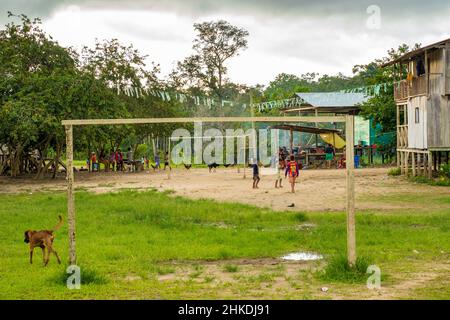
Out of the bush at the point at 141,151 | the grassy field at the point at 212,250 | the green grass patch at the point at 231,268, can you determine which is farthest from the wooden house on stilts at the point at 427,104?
the bush at the point at 141,151

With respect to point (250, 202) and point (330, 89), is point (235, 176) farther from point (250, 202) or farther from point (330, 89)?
point (330, 89)

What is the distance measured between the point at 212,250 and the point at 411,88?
21.5 meters

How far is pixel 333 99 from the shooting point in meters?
45.9

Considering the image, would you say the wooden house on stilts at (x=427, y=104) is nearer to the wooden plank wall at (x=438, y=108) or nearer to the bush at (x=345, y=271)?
the wooden plank wall at (x=438, y=108)

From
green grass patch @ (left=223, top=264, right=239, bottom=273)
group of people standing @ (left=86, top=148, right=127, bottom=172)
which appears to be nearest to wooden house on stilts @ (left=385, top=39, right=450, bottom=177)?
group of people standing @ (left=86, top=148, right=127, bottom=172)

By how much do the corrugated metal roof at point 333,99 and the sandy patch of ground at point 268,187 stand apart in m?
8.42

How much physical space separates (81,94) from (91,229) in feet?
61.7

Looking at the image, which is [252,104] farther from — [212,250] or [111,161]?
[212,250]

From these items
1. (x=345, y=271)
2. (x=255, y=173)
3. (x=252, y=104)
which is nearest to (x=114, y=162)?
(x=252, y=104)

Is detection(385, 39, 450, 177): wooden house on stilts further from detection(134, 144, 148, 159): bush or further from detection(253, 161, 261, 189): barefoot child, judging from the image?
detection(134, 144, 148, 159): bush

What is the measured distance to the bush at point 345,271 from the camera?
10160mm

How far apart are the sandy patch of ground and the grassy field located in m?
2.05
